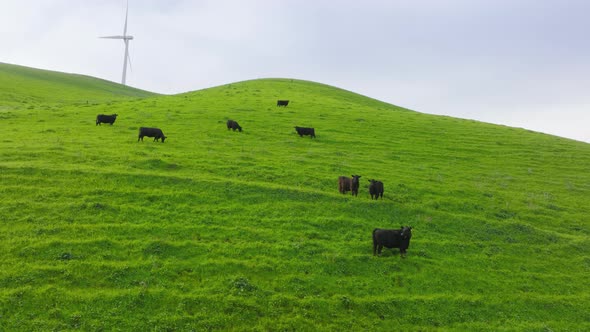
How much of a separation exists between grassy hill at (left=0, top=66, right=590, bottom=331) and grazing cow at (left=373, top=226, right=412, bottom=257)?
1.50ft

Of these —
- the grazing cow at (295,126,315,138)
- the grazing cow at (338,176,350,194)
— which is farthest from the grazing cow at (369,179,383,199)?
the grazing cow at (295,126,315,138)

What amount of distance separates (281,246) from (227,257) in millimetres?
2055

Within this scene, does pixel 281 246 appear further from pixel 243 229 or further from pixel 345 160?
pixel 345 160

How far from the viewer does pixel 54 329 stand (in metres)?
9.77

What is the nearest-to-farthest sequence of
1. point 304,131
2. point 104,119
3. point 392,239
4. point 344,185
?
1. point 392,239
2. point 344,185
3. point 104,119
4. point 304,131

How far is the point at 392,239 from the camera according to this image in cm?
1485

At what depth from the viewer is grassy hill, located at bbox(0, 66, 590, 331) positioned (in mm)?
11164

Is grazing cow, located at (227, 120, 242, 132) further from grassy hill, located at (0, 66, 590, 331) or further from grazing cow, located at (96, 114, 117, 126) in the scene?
grazing cow, located at (96, 114, 117, 126)

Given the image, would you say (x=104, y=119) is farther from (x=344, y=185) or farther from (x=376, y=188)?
(x=376, y=188)

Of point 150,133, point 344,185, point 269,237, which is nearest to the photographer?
point 269,237

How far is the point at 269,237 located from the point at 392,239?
4614 millimetres

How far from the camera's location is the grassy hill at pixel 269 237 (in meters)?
11.2

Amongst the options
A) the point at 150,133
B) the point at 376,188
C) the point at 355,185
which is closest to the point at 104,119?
the point at 150,133

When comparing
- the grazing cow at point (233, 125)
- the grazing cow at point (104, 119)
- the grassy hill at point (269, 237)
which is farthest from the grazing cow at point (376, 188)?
the grazing cow at point (104, 119)
